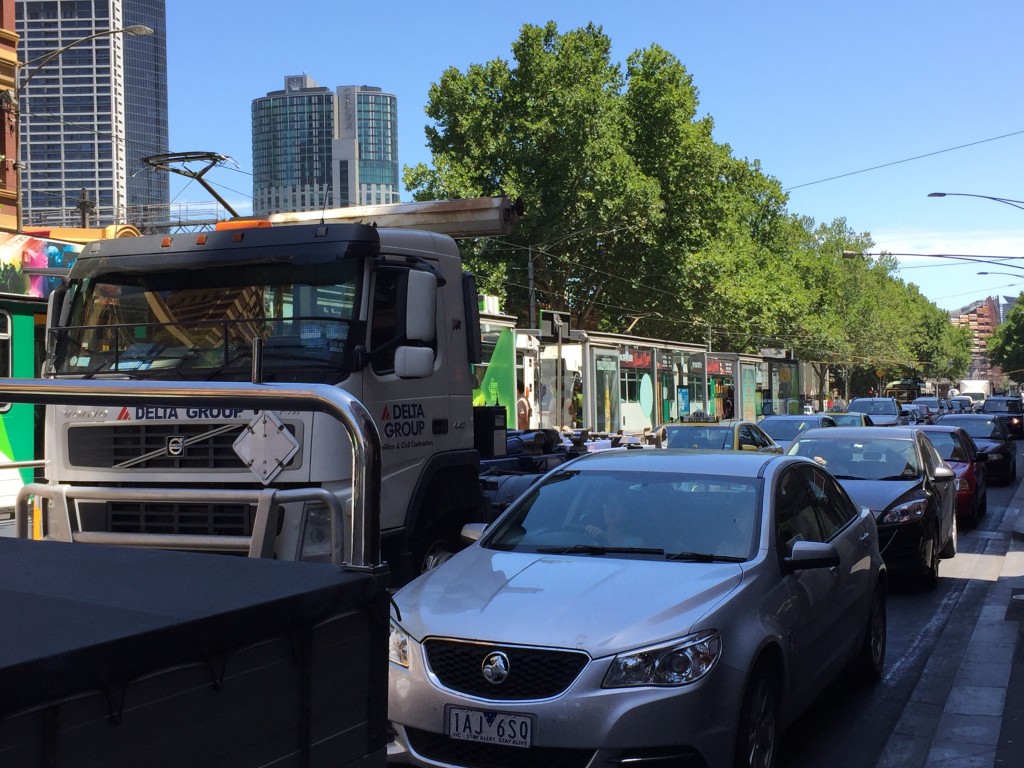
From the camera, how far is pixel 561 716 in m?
4.55

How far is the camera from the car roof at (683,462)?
6.33 metres

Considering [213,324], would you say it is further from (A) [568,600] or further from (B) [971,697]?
(B) [971,697]

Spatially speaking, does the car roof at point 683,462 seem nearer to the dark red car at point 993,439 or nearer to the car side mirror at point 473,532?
the car side mirror at point 473,532

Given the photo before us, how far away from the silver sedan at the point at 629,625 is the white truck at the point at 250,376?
1.06 metres

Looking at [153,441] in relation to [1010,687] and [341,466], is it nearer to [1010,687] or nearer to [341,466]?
[341,466]

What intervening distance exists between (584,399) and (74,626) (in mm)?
44062

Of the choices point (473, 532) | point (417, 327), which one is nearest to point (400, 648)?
point (473, 532)

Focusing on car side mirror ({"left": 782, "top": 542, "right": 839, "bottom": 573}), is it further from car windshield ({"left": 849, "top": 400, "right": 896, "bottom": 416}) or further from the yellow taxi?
car windshield ({"left": 849, "top": 400, "right": 896, "bottom": 416})

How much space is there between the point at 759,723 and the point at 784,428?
750 inches

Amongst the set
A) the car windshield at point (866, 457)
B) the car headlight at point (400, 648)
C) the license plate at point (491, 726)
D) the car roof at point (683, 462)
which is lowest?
the license plate at point (491, 726)

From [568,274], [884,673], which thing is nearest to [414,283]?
[884,673]

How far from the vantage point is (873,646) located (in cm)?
729

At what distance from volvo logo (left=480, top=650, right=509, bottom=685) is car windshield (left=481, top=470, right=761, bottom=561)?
1.14 metres

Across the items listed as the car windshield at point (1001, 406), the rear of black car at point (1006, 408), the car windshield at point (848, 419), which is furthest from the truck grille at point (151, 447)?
the car windshield at point (1001, 406)
